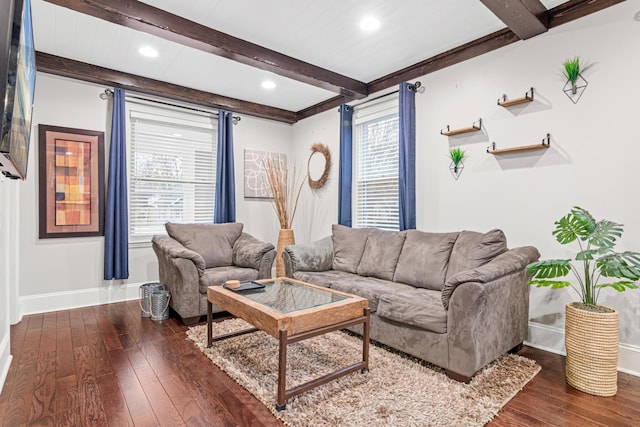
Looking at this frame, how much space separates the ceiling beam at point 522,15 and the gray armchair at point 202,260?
2.99 m

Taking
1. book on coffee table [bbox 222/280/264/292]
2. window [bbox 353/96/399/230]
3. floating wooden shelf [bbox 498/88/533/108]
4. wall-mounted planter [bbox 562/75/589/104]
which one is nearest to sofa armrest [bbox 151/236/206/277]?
book on coffee table [bbox 222/280/264/292]

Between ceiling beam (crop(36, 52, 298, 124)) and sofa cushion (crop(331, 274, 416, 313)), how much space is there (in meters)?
3.05

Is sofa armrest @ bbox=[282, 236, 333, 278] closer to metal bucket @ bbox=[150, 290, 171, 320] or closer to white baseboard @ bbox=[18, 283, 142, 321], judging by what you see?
metal bucket @ bbox=[150, 290, 171, 320]

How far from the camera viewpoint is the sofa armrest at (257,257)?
3.90 meters

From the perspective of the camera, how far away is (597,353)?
214cm

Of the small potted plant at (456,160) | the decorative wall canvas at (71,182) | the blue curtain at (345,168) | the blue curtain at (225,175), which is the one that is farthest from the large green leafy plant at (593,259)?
the decorative wall canvas at (71,182)

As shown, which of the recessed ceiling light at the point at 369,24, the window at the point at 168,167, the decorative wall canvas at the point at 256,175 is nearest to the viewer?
the recessed ceiling light at the point at 369,24

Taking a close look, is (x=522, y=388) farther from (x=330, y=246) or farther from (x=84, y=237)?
(x=84, y=237)

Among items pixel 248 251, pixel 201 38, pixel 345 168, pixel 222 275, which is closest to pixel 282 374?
pixel 222 275

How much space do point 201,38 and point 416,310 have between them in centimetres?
282

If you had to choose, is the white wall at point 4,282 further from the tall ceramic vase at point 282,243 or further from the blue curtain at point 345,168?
the blue curtain at point 345,168

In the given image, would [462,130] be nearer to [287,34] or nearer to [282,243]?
[287,34]

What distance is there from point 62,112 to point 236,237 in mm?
2323

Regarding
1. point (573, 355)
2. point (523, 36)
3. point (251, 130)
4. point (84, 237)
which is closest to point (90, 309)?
point (84, 237)
